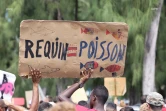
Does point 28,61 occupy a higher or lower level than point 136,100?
higher

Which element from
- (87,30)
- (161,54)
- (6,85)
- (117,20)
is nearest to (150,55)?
(161,54)

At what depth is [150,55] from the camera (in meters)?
17.7

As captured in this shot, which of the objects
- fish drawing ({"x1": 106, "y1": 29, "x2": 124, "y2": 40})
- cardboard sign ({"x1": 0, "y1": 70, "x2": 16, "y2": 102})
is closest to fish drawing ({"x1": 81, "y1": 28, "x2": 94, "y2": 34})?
fish drawing ({"x1": 106, "y1": 29, "x2": 124, "y2": 40})

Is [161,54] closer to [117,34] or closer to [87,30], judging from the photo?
[117,34]

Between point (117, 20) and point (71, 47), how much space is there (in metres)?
9.04

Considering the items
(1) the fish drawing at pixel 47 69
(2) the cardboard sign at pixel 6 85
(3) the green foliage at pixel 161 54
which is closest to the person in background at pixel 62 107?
(1) the fish drawing at pixel 47 69

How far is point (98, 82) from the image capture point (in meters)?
18.4

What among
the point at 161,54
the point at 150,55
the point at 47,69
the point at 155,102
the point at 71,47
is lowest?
the point at 161,54

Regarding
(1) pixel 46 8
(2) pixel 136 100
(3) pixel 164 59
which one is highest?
(1) pixel 46 8

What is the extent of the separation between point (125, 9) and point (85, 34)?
946 centimetres

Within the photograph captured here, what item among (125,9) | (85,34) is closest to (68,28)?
(85,34)

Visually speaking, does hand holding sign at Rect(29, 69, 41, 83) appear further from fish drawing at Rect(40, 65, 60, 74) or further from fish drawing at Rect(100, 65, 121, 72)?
fish drawing at Rect(100, 65, 121, 72)

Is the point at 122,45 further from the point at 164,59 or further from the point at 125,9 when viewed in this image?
the point at 164,59

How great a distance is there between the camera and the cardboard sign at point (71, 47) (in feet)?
22.0
